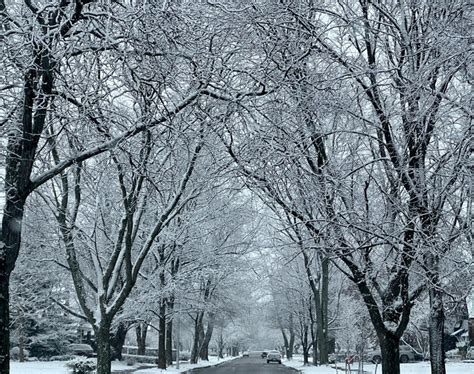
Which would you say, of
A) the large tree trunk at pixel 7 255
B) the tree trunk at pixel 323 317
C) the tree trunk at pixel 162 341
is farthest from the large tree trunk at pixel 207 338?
the large tree trunk at pixel 7 255

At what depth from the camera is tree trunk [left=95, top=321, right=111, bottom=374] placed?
16172 mm

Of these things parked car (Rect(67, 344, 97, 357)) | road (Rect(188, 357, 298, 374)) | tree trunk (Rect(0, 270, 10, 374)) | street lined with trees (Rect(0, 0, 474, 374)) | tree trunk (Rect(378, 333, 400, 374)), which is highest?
street lined with trees (Rect(0, 0, 474, 374))

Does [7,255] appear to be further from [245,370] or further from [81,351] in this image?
[81,351]

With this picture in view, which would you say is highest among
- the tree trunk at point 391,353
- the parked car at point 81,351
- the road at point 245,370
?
the tree trunk at point 391,353

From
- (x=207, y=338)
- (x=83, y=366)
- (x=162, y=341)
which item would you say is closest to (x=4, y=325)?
(x=83, y=366)

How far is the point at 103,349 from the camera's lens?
643 inches

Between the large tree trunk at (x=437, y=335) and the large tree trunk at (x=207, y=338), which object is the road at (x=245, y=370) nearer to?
the large tree trunk at (x=207, y=338)

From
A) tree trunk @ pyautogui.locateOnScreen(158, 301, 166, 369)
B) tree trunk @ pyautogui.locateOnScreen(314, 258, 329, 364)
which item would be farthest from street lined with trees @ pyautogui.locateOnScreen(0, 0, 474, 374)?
tree trunk @ pyautogui.locateOnScreen(314, 258, 329, 364)

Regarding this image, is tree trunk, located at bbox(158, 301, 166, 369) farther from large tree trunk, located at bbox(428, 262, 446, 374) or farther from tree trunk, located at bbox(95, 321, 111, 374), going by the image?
large tree trunk, located at bbox(428, 262, 446, 374)

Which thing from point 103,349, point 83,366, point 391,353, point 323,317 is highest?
point 323,317

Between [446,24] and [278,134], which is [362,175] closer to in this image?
[278,134]

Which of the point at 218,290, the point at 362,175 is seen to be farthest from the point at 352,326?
the point at 362,175

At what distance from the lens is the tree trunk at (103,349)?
53.1 ft

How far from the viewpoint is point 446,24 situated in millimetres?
8000
